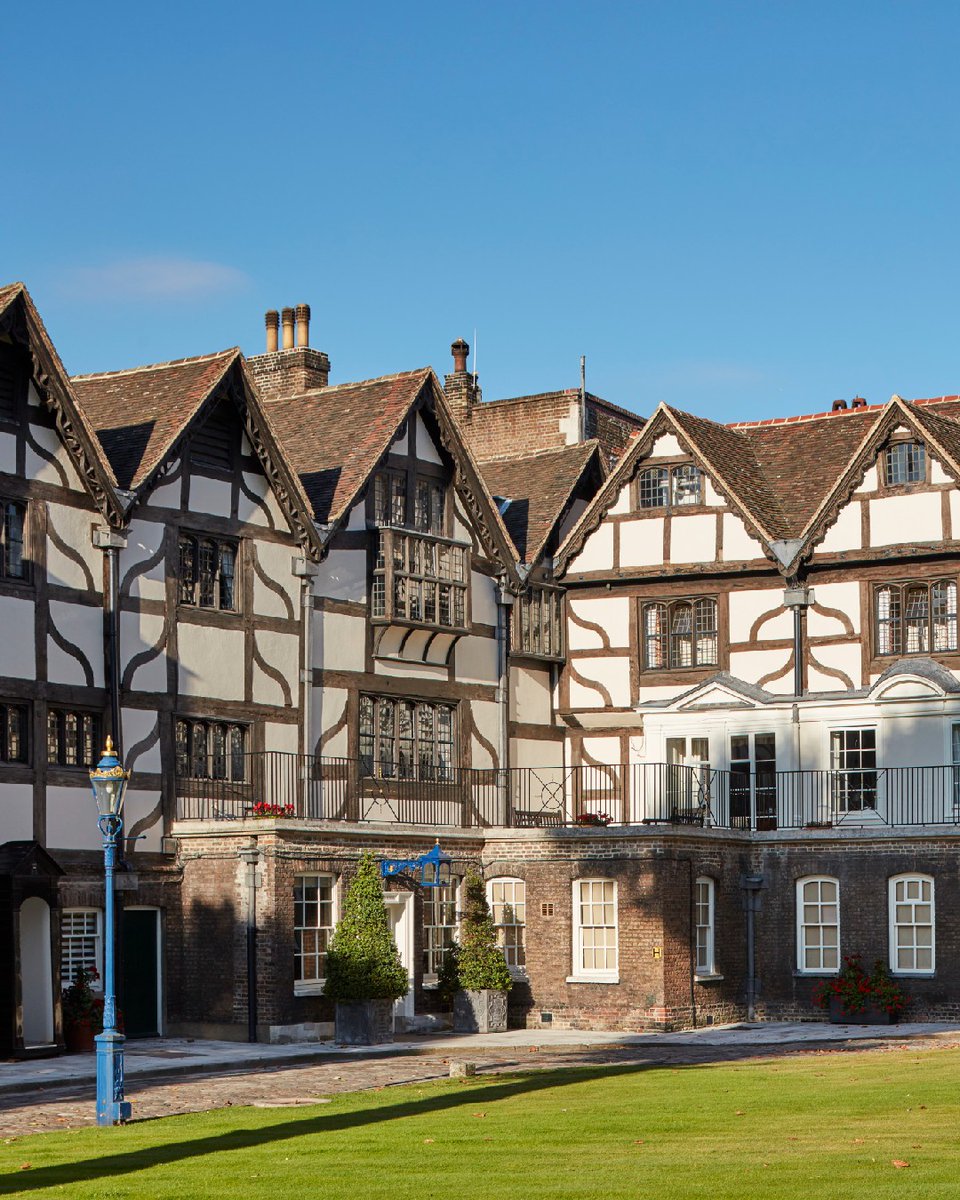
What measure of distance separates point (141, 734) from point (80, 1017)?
4.48 meters

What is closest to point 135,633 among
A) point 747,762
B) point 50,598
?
point 50,598

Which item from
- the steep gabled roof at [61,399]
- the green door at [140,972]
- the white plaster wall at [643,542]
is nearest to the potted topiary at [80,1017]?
the green door at [140,972]

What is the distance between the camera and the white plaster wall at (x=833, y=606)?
37.8 meters

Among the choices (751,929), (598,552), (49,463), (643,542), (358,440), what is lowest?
(751,929)

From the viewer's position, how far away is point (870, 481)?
38094 millimetres

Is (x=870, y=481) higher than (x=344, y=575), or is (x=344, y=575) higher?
(x=870, y=481)

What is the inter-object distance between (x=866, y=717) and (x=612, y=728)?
5.38 metres

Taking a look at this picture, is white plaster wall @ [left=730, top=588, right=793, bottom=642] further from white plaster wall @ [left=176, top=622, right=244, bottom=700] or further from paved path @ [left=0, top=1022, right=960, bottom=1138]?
white plaster wall @ [left=176, top=622, right=244, bottom=700]

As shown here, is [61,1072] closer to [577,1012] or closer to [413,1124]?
[413,1124]

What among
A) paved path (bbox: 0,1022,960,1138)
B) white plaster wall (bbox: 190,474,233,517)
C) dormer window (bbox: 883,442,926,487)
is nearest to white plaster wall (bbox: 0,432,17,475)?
white plaster wall (bbox: 190,474,233,517)

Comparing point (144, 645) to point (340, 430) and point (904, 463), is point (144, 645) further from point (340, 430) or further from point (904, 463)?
point (904, 463)

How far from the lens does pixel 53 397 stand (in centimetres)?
3112

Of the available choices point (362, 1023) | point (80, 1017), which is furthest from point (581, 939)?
point (80, 1017)

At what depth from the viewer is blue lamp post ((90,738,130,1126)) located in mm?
21062
